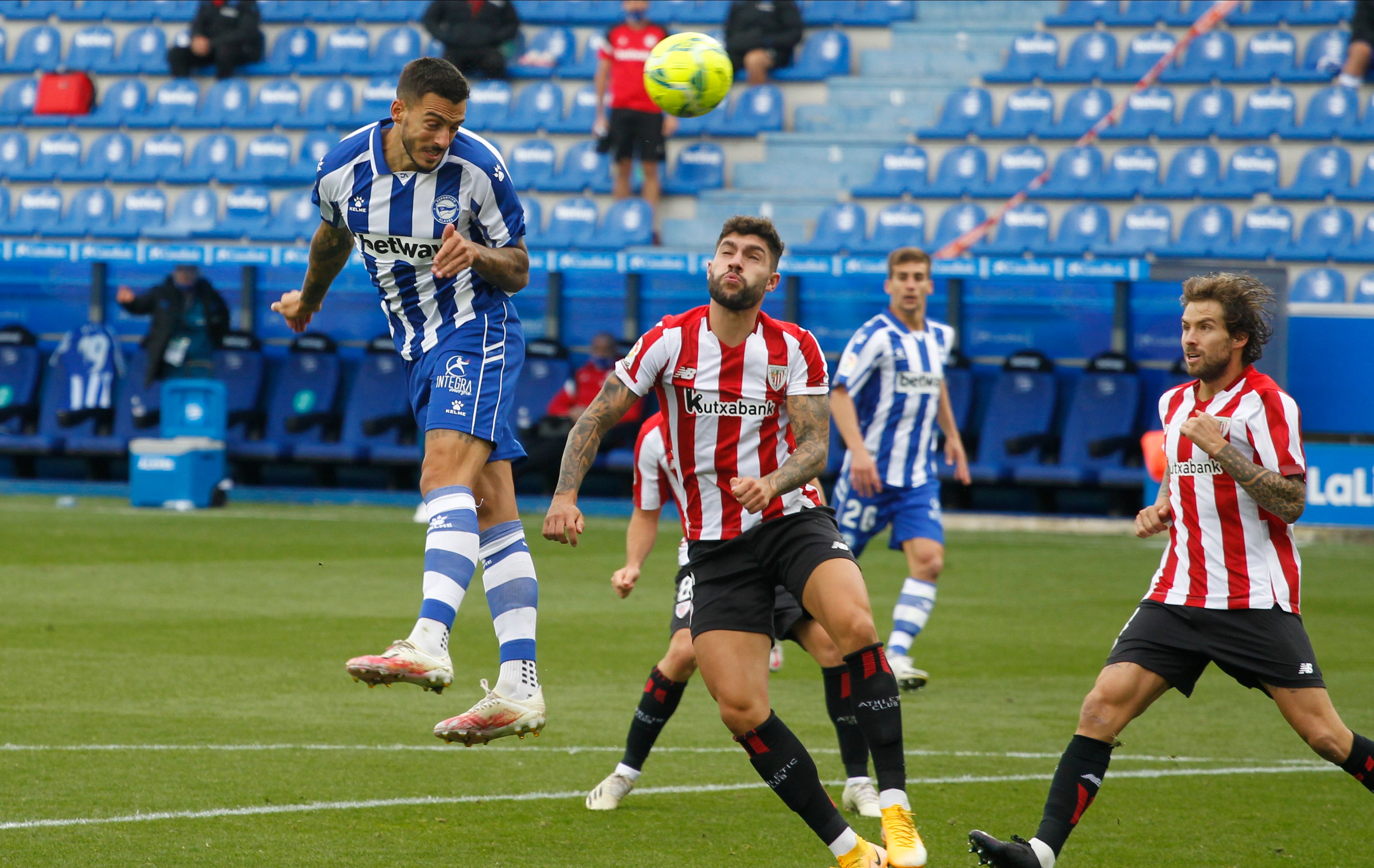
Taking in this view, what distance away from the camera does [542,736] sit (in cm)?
758

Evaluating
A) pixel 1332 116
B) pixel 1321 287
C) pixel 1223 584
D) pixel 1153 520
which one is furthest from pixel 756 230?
pixel 1332 116

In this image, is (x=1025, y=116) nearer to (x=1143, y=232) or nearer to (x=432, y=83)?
(x=1143, y=232)

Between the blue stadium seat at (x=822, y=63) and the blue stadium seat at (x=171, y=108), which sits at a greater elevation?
the blue stadium seat at (x=822, y=63)

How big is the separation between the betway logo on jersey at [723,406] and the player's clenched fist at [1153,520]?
3.88ft

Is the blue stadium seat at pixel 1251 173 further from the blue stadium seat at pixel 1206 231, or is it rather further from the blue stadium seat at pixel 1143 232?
the blue stadium seat at pixel 1143 232

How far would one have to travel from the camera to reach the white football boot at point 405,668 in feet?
15.8

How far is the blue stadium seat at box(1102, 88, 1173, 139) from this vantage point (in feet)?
57.7

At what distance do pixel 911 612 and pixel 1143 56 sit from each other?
1108cm

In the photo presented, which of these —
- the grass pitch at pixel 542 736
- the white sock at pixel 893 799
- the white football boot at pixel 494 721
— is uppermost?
the white football boot at pixel 494 721

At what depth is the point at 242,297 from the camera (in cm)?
1864

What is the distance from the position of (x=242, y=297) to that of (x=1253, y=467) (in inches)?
599

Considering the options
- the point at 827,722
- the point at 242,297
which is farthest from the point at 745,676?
Answer: the point at 242,297

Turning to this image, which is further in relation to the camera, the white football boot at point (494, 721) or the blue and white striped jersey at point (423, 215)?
the blue and white striped jersey at point (423, 215)

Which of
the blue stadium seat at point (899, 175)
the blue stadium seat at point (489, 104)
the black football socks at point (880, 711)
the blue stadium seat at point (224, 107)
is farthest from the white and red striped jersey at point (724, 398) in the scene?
the blue stadium seat at point (224, 107)
